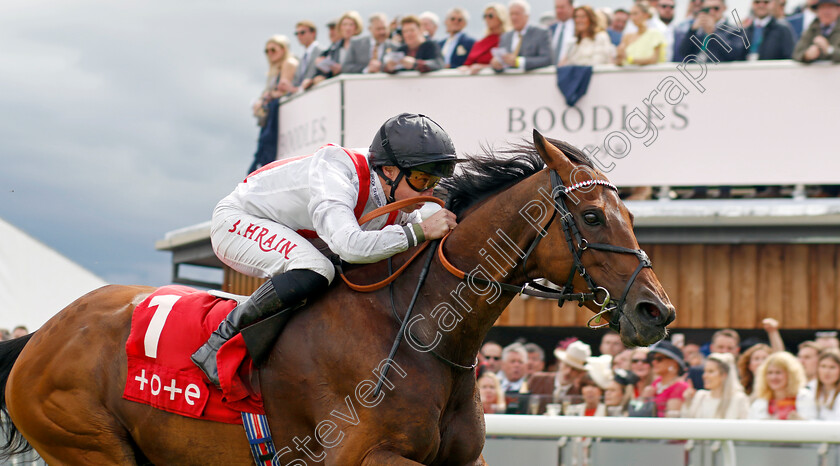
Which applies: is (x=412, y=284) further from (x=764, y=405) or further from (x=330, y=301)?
(x=764, y=405)

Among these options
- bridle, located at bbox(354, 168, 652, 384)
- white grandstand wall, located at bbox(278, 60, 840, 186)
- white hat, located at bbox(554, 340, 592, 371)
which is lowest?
white hat, located at bbox(554, 340, 592, 371)

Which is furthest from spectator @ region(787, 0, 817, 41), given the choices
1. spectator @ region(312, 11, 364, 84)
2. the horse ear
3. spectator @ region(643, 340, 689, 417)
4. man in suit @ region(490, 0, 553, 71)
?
the horse ear

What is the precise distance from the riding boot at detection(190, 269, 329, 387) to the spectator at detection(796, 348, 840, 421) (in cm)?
352

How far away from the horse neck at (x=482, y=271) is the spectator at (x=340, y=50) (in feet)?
23.0

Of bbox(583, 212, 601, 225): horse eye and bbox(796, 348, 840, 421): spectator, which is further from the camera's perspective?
bbox(796, 348, 840, 421): spectator

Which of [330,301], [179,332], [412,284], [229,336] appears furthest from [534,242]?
[179,332]

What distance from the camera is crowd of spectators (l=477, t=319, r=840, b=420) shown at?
5828 mm

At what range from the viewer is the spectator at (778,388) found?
5.81m

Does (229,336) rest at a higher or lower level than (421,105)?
lower

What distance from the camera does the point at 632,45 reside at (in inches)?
368

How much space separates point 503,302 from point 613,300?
0.49 metres

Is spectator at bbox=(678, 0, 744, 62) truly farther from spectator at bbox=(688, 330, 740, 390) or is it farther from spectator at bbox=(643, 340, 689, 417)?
spectator at bbox=(643, 340, 689, 417)

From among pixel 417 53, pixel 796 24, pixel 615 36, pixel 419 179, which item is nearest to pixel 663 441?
pixel 419 179

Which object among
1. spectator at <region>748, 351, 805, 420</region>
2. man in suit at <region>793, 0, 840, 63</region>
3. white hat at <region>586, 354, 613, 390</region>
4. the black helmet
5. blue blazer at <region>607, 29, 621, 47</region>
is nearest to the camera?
the black helmet
